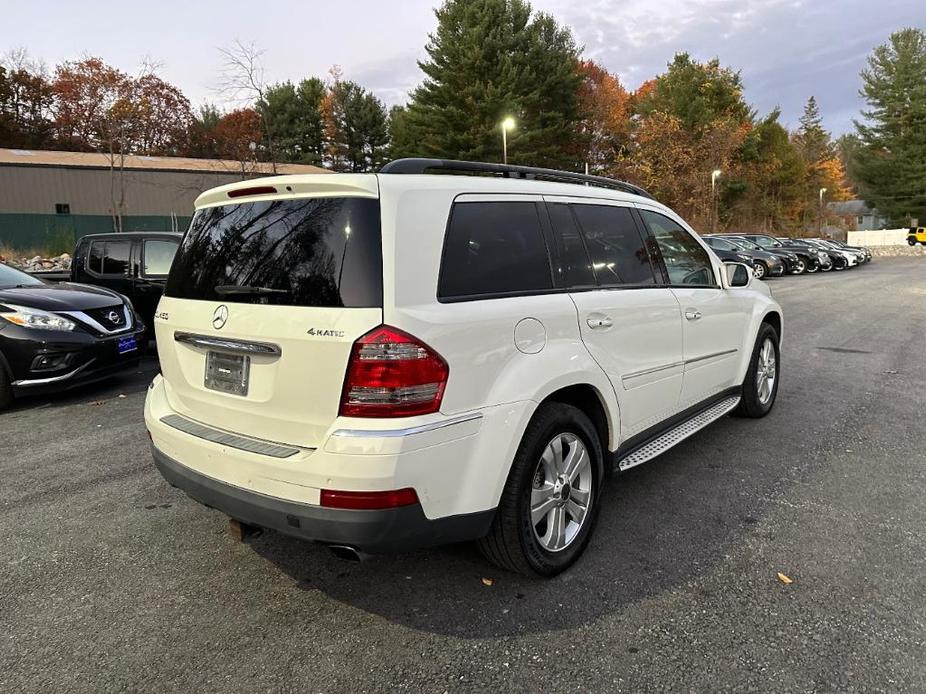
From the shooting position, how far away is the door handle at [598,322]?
3.03 m

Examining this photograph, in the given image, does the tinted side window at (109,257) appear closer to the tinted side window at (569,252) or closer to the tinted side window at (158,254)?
the tinted side window at (158,254)

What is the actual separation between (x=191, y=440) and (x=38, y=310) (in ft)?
14.1

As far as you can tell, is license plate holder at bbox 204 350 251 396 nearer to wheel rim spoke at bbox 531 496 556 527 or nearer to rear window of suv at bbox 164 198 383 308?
rear window of suv at bbox 164 198 383 308

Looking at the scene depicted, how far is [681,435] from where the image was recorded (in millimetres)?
3842

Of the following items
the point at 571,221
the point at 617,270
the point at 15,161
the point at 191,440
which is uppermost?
the point at 15,161

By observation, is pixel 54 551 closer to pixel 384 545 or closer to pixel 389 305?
pixel 384 545

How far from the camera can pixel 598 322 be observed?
10.1 feet

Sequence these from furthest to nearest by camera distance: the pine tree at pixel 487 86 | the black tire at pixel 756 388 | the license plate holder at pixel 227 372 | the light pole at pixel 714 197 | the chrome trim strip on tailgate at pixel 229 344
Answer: the light pole at pixel 714 197 → the pine tree at pixel 487 86 → the black tire at pixel 756 388 → the license plate holder at pixel 227 372 → the chrome trim strip on tailgate at pixel 229 344

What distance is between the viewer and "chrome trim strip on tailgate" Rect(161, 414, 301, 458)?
2.41 meters

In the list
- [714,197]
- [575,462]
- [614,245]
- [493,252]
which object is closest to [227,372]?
[493,252]

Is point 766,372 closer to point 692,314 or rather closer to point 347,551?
point 692,314

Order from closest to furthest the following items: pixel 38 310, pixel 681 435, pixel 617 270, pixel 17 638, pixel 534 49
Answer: pixel 17 638, pixel 617 270, pixel 681 435, pixel 38 310, pixel 534 49

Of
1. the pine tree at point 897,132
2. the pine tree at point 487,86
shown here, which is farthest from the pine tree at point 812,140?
the pine tree at point 487,86

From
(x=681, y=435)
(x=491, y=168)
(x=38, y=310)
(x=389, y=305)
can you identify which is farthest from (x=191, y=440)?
(x=38, y=310)
